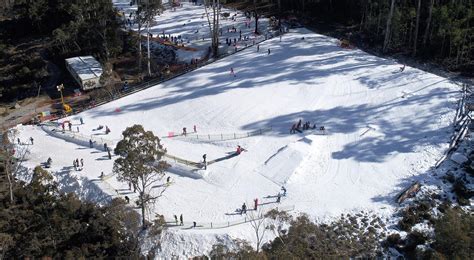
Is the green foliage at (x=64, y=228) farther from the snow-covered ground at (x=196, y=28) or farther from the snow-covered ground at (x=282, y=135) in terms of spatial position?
the snow-covered ground at (x=196, y=28)

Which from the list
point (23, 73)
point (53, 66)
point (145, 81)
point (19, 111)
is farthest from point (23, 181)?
point (53, 66)

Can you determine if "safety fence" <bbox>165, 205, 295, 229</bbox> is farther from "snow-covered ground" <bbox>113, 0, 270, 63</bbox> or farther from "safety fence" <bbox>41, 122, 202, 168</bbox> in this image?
"snow-covered ground" <bbox>113, 0, 270, 63</bbox>

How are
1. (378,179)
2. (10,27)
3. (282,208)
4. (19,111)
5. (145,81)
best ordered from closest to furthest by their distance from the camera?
(282,208)
(378,179)
(19,111)
(145,81)
(10,27)

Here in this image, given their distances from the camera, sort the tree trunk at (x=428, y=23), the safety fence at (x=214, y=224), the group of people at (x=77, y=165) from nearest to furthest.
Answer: the safety fence at (x=214, y=224)
the group of people at (x=77, y=165)
the tree trunk at (x=428, y=23)

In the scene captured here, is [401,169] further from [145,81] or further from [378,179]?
[145,81]

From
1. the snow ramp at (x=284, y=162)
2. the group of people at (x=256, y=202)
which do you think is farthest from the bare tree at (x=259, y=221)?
the snow ramp at (x=284, y=162)
